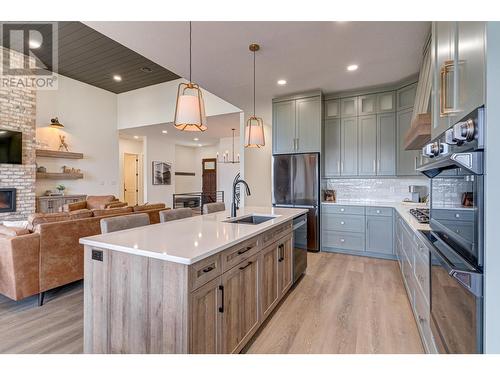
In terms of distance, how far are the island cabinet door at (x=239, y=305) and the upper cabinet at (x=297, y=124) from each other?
2.99 metres

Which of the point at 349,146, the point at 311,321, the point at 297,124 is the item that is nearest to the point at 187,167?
the point at 297,124

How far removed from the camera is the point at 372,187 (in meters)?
4.52

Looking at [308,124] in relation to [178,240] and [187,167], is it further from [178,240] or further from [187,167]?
[187,167]

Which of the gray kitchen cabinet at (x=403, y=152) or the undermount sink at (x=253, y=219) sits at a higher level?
the gray kitchen cabinet at (x=403, y=152)

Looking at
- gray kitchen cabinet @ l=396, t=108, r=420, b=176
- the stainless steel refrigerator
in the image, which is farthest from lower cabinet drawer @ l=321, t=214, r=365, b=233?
gray kitchen cabinet @ l=396, t=108, r=420, b=176

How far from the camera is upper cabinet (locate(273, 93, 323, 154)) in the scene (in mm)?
4324

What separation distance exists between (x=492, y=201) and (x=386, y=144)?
3.58 metres

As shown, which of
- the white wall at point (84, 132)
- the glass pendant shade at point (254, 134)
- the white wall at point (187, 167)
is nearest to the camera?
the glass pendant shade at point (254, 134)

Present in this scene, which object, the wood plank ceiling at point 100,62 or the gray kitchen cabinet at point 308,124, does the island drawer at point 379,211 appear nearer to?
the gray kitchen cabinet at point 308,124

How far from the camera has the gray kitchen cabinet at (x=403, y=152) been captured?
3.84 meters

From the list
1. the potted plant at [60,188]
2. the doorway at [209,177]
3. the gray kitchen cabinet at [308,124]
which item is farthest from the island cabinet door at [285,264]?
the doorway at [209,177]
